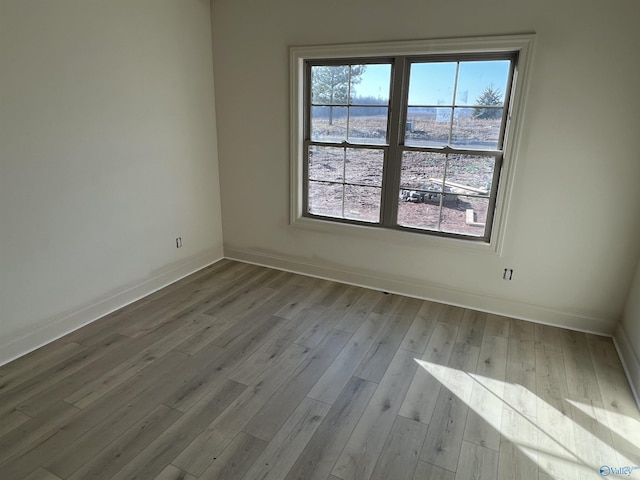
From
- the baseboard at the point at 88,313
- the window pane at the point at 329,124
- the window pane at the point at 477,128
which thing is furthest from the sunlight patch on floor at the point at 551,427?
the baseboard at the point at 88,313

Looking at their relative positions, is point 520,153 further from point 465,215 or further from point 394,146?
point 394,146

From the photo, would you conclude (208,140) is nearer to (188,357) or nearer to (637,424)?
(188,357)

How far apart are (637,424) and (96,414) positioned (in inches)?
115

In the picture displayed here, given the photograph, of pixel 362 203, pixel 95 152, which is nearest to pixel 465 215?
pixel 362 203

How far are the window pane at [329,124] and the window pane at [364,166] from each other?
7.2 inches

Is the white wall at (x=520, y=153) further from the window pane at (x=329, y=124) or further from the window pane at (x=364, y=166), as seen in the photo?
the window pane at (x=364, y=166)

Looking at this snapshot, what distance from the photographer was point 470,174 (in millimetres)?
3207

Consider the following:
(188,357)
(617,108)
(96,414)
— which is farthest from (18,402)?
(617,108)

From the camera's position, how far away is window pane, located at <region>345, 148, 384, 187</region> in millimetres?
3529

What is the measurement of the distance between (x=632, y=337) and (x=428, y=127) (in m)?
2.07

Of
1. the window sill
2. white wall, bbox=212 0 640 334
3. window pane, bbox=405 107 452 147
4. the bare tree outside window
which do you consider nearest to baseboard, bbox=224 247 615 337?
white wall, bbox=212 0 640 334

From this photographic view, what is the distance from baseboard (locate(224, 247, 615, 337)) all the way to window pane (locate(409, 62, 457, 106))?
1555 millimetres

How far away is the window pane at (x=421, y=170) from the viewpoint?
330 cm

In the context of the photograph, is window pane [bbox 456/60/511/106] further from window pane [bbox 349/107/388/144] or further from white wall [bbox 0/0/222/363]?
white wall [bbox 0/0/222/363]
